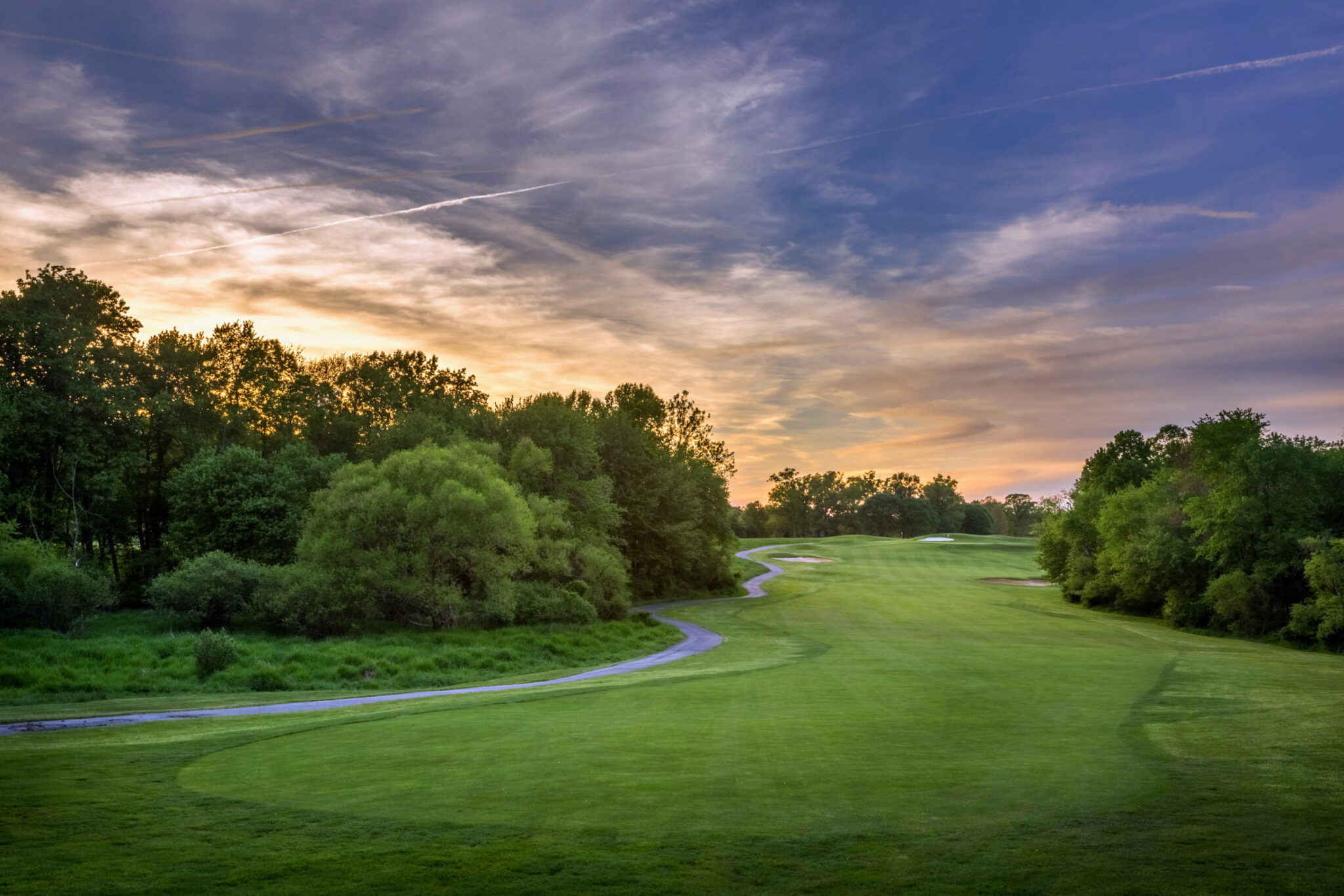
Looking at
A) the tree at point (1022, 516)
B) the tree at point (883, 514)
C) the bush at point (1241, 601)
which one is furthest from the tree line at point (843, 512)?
the bush at point (1241, 601)

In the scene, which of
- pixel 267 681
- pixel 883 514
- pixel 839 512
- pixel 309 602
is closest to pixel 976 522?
pixel 883 514

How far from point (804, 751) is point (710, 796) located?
3.09 m

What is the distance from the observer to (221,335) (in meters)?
55.8

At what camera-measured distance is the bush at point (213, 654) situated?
2544cm

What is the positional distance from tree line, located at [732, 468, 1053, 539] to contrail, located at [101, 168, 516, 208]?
430 feet

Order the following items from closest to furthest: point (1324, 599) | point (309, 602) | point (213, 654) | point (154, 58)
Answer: point (154, 58)
point (213, 654)
point (309, 602)
point (1324, 599)

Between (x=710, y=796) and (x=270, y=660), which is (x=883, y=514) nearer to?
(x=270, y=660)

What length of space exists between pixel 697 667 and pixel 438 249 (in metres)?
19.6

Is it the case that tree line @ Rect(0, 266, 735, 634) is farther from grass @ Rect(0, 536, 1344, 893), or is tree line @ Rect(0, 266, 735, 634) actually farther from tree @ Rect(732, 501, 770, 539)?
tree @ Rect(732, 501, 770, 539)

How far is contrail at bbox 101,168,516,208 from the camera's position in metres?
23.4

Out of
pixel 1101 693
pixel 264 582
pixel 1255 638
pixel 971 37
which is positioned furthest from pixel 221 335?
pixel 1255 638

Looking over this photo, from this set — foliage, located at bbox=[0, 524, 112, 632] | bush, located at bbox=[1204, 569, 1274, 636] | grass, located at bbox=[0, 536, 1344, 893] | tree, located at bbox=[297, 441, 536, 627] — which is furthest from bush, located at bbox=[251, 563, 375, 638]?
bush, located at bbox=[1204, 569, 1274, 636]

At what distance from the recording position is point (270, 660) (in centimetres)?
2717

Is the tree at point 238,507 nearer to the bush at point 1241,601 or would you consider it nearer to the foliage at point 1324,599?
the bush at point 1241,601
